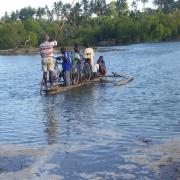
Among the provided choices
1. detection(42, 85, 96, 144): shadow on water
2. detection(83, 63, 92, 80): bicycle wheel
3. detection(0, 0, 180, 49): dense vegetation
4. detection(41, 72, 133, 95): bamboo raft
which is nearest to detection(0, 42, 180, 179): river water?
detection(42, 85, 96, 144): shadow on water

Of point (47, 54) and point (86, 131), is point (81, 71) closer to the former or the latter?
point (47, 54)

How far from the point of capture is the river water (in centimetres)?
755

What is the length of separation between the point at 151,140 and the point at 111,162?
1.62 m

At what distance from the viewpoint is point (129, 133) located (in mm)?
9945

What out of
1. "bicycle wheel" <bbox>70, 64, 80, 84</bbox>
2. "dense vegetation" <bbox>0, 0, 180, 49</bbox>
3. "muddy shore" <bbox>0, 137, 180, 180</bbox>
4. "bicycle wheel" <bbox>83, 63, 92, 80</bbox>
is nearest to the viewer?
"muddy shore" <bbox>0, 137, 180, 180</bbox>

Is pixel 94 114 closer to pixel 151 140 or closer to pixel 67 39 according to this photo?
pixel 151 140

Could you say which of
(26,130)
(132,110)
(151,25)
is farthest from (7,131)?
(151,25)

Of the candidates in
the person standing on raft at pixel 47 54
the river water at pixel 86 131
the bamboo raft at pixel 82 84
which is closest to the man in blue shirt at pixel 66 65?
the bamboo raft at pixel 82 84

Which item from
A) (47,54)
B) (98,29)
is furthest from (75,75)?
(98,29)

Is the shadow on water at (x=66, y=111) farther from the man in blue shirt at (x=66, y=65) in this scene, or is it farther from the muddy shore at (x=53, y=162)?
the muddy shore at (x=53, y=162)

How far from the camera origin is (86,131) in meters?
10.3

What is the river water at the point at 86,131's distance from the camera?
7.55m

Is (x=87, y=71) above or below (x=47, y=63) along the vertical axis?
below

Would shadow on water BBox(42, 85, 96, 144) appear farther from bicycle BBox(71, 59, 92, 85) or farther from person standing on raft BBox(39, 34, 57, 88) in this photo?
person standing on raft BBox(39, 34, 57, 88)
